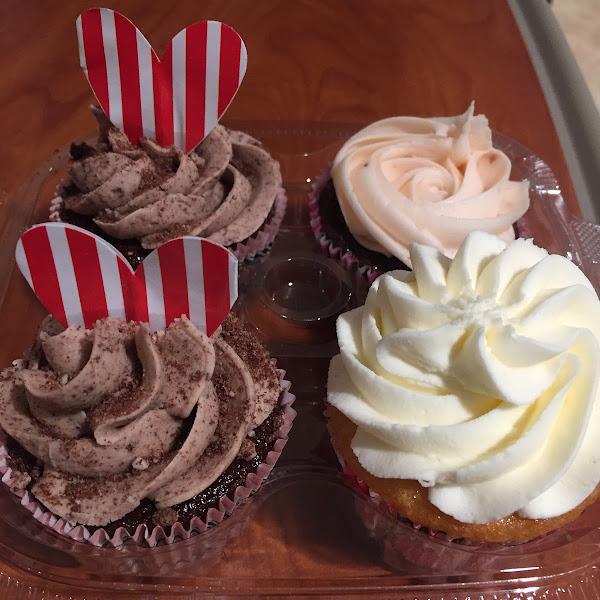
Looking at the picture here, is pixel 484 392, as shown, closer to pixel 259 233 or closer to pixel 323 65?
pixel 259 233

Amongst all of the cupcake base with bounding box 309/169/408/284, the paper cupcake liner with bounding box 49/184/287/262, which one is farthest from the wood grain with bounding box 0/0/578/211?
the cupcake base with bounding box 309/169/408/284

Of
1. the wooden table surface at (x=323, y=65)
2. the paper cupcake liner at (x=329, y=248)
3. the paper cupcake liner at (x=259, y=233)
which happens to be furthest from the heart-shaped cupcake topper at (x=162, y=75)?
the wooden table surface at (x=323, y=65)

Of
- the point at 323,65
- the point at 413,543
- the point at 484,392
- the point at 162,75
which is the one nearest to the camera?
the point at 484,392

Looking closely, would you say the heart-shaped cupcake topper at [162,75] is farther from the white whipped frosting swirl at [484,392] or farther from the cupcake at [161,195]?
the white whipped frosting swirl at [484,392]

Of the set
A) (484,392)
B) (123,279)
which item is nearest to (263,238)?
(123,279)

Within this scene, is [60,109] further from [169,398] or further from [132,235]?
[169,398]

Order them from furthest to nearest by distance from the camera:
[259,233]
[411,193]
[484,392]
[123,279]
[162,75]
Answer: [259,233] → [411,193] → [162,75] → [123,279] → [484,392]
